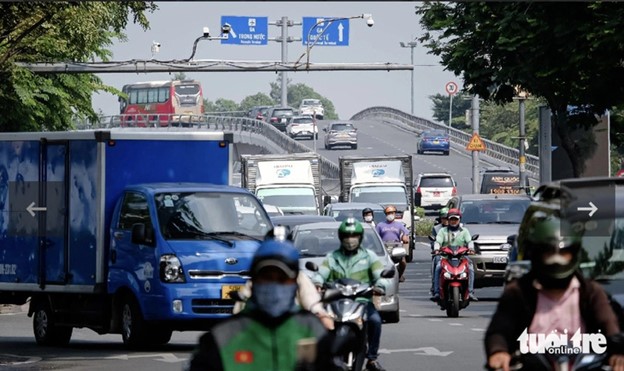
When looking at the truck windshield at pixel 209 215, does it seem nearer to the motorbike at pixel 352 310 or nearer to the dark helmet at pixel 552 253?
the motorbike at pixel 352 310

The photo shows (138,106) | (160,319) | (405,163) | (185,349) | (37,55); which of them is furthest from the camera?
(138,106)

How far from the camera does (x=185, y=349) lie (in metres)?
21.2

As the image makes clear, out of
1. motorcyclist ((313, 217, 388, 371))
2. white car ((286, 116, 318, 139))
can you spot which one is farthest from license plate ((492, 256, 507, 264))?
white car ((286, 116, 318, 139))

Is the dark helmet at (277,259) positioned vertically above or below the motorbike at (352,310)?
above

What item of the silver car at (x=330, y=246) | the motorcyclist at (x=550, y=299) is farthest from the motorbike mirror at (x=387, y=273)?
the silver car at (x=330, y=246)

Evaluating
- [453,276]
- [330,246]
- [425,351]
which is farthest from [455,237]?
[425,351]

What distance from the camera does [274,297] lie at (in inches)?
260

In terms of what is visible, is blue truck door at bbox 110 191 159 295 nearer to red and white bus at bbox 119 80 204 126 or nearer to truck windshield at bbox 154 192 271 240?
truck windshield at bbox 154 192 271 240

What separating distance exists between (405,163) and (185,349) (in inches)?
1246

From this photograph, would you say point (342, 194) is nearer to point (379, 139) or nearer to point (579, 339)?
point (579, 339)

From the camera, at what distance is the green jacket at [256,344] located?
6.69 metres

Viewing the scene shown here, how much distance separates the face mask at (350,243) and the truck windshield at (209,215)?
5828 millimetres

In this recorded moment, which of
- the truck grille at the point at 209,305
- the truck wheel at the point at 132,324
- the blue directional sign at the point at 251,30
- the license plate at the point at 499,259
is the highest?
the blue directional sign at the point at 251,30

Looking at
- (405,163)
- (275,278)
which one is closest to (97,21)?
(405,163)
